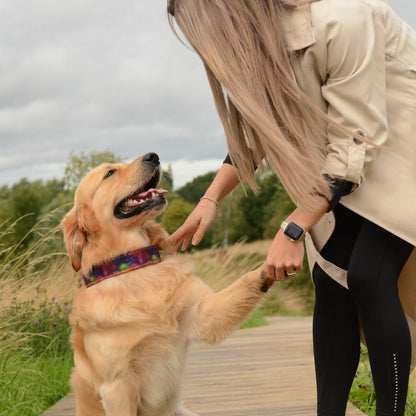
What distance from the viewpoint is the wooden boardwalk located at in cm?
287

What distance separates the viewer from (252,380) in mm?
3447

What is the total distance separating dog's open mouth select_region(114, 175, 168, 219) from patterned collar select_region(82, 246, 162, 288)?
17 cm

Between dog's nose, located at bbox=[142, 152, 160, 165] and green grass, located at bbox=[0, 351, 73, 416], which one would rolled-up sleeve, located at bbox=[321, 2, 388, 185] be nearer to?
dog's nose, located at bbox=[142, 152, 160, 165]

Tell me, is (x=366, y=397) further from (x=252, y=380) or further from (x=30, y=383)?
(x=30, y=383)

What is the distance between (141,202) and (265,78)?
87 centimetres

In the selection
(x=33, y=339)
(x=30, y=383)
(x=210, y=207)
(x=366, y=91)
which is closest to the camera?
(x=366, y=91)

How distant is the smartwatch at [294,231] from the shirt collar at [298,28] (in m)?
0.54

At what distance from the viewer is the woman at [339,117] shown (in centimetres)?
162

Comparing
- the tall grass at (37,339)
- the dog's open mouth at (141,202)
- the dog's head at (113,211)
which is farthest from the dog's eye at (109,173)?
the tall grass at (37,339)

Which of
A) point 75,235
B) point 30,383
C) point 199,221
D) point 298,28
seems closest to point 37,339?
point 30,383

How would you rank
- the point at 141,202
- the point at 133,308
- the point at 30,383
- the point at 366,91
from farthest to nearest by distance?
the point at 30,383
the point at 141,202
the point at 133,308
the point at 366,91

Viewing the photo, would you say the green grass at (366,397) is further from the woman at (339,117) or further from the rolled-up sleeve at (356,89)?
the rolled-up sleeve at (356,89)

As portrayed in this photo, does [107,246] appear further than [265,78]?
Yes

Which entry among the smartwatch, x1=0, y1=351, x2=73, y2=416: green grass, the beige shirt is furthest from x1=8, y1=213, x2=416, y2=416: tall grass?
the beige shirt
